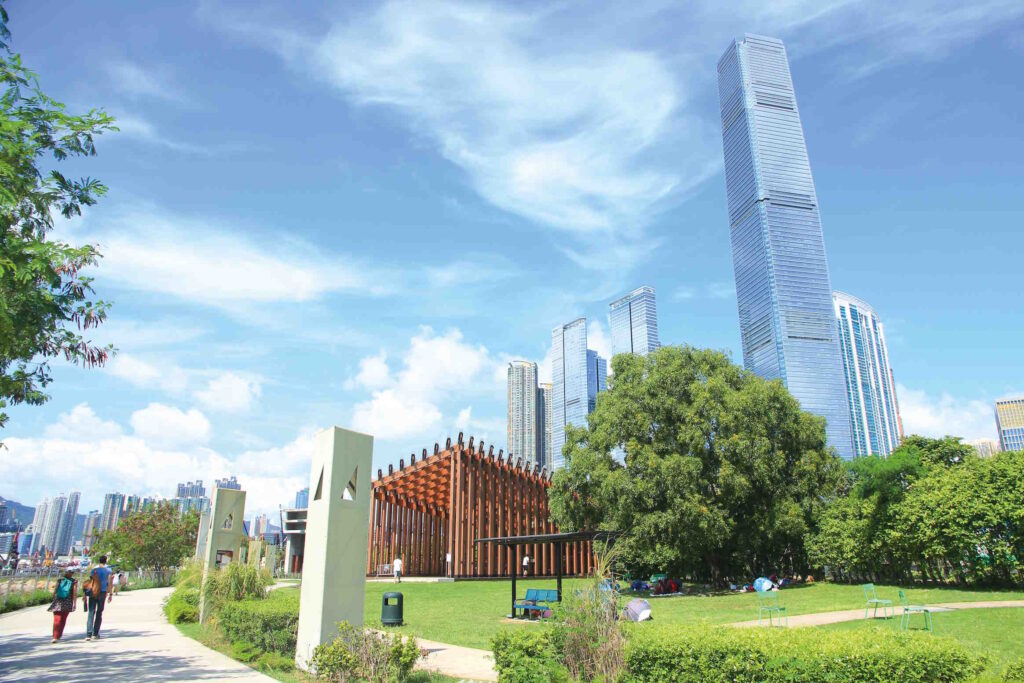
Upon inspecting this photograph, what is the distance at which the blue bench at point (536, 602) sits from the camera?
1452 cm

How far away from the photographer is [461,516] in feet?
113

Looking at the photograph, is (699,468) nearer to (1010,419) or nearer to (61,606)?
(61,606)

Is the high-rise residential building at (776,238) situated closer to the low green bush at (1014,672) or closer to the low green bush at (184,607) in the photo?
the low green bush at (184,607)

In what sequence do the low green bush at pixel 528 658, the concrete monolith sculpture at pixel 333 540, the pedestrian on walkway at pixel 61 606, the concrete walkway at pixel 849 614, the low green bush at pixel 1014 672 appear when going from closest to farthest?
1. the low green bush at pixel 1014 672
2. the low green bush at pixel 528 658
3. the concrete monolith sculpture at pixel 333 540
4. the pedestrian on walkway at pixel 61 606
5. the concrete walkway at pixel 849 614

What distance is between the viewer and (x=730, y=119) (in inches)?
7490

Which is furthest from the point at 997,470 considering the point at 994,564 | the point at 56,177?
the point at 56,177

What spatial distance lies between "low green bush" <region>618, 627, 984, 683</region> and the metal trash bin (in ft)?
25.9

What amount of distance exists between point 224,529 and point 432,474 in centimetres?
2126

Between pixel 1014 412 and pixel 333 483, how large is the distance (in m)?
243

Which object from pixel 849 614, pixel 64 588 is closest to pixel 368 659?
pixel 64 588

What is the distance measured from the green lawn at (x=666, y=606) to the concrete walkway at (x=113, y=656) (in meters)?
3.12

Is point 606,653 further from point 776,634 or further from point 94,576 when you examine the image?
point 94,576

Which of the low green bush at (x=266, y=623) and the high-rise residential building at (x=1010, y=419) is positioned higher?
the high-rise residential building at (x=1010, y=419)

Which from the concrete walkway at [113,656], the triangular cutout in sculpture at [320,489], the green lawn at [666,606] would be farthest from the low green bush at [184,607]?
the triangular cutout in sculpture at [320,489]
